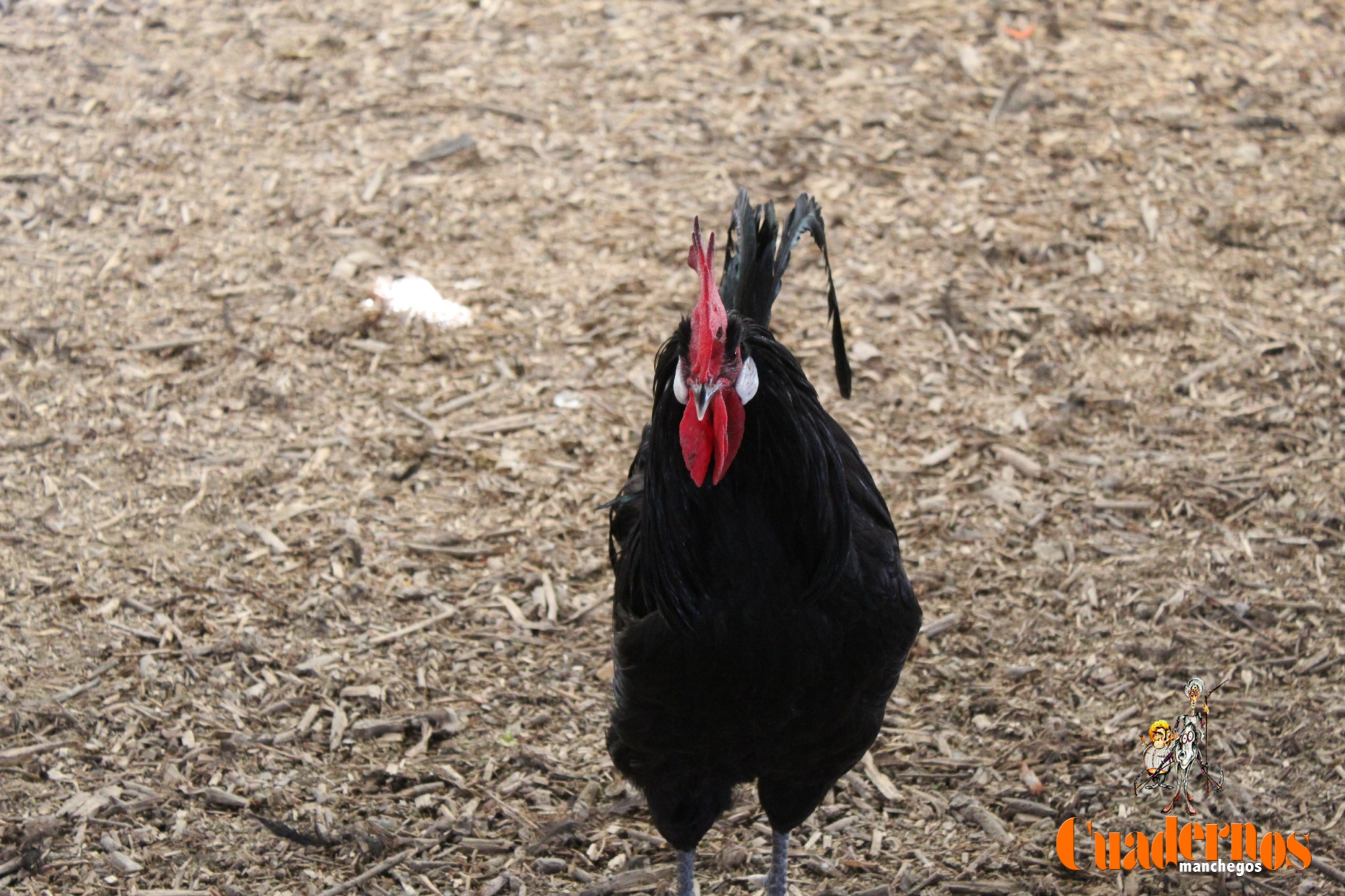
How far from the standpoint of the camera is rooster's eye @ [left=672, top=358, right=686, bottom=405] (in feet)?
9.15

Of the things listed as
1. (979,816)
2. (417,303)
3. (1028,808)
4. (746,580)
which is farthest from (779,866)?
(417,303)

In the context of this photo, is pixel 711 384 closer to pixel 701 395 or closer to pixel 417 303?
pixel 701 395

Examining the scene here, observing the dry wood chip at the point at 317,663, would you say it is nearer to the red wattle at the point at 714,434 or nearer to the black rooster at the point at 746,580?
the black rooster at the point at 746,580

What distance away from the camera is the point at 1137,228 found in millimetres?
6602

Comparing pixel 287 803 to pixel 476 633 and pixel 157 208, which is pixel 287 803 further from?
pixel 157 208

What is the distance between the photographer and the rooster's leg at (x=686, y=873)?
12.2ft

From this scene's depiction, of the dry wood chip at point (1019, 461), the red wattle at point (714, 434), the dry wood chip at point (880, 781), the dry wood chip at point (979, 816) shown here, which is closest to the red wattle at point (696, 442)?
the red wattle at point (714, 434)

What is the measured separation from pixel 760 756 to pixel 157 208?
534 centimetres

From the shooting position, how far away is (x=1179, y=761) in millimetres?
4043

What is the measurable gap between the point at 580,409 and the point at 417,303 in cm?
122

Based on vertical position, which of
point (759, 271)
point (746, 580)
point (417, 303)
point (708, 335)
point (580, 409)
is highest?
point (708, 335)

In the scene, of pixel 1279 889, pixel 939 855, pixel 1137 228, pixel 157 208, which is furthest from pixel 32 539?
pixel 1137 228

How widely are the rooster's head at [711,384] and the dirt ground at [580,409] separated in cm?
184

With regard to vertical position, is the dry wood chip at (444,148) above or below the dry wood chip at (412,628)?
above
